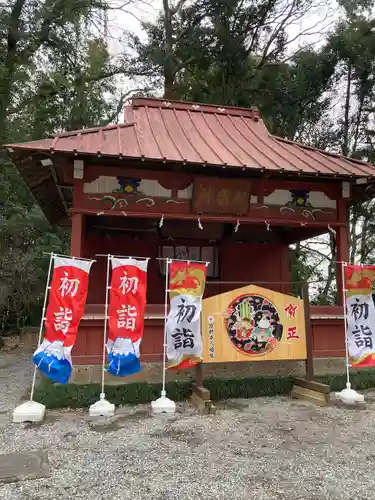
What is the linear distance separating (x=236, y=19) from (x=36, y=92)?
7001 millimetres

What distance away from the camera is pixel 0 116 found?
11898 millimetres

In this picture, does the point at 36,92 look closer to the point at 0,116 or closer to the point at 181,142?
the point at 0,116

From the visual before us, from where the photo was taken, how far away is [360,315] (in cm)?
591

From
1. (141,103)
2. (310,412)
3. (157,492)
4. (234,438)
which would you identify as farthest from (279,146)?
(157,492)

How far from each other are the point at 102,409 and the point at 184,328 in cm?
135

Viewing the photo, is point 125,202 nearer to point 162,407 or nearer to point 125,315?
point 125,315

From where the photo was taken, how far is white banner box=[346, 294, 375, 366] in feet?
18.9

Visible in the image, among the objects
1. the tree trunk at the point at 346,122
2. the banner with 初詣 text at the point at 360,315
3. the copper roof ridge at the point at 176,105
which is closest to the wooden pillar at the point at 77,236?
the copper roof ridge at the point at 176,105

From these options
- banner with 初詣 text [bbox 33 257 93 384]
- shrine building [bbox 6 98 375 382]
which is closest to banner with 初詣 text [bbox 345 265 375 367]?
shrine building [bbox 6 98 375 382]

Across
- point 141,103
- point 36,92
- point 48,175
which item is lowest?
point 48,175

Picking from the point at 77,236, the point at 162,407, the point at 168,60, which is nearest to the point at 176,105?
the point at 77,236

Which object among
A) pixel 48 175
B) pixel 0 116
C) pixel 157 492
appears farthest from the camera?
pixel 0 116

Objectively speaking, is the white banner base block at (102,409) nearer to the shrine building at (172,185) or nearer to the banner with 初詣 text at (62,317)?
the banner with 初詣 text at (62,317)

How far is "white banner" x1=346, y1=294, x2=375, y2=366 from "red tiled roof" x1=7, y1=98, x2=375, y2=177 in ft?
6.17
